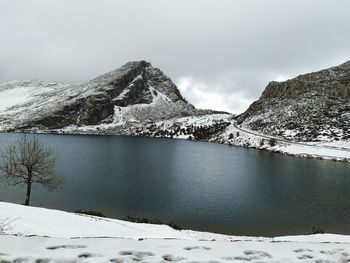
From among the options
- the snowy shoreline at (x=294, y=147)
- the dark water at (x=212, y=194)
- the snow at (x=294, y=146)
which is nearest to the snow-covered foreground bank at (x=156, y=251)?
the dark water at (x=212, y=194)

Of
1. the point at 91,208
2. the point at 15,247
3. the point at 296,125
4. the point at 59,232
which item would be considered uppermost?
the point at 296,125

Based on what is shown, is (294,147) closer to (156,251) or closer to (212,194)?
(212,194)

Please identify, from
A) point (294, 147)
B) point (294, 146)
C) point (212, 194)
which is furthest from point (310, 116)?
point (212, 194)

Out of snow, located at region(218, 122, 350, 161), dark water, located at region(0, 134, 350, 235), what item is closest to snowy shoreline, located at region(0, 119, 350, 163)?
snow, located at region(218, 122, 350, 161)

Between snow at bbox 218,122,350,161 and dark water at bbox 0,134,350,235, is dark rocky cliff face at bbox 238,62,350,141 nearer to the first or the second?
snow at bbox 218,122,350,161

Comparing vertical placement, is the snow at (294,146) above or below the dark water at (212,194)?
above

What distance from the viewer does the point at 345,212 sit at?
158 ft

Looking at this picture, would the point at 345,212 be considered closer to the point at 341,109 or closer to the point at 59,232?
the point at 59,232

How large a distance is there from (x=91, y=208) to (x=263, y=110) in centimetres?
16466

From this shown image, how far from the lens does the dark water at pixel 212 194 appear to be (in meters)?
43.7

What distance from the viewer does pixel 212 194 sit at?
56.9 meters

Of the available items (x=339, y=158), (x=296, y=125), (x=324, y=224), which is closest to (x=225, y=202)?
(x=324, y=224)

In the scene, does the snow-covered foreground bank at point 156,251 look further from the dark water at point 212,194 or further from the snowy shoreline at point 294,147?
the snowy shoreline at point 294,147

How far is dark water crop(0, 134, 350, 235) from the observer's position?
43.7 m
